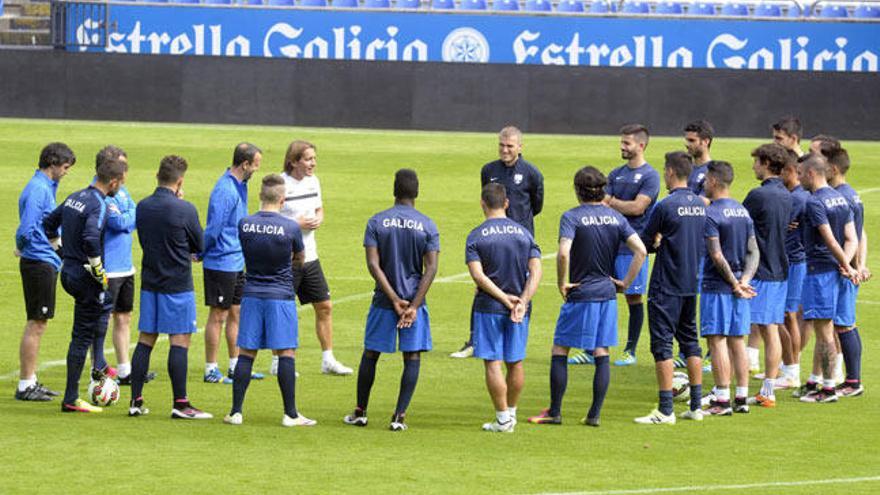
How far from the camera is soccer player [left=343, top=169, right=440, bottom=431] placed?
37.0 ft

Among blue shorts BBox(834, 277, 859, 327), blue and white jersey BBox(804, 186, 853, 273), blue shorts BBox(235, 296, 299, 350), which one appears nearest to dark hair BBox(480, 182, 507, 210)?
blue shorts BBox(235, 296, 299, 350)

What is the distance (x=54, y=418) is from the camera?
11.6 meters

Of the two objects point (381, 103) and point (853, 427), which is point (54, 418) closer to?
point (853, 427)

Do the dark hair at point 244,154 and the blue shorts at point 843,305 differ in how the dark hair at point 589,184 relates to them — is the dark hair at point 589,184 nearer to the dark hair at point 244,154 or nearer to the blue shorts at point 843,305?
the blue shorts at point 843,305

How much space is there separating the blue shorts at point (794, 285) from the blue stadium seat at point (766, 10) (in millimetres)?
23553

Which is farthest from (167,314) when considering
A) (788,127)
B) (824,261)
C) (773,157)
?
(788,127)

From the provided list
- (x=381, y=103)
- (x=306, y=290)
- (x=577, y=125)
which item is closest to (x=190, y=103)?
(x=381, y=103)

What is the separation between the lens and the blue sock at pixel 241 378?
1134cm

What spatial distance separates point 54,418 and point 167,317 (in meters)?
1.09

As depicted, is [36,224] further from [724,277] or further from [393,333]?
[724,277]

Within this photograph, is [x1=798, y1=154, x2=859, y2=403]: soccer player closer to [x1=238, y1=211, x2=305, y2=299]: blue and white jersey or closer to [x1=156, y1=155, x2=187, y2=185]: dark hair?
[x1=238, y1=211, x2=305, y2=299]: blue and white jersey

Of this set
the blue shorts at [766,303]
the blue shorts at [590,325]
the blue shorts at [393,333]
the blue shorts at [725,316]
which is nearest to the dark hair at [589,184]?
the blue shorts at [590,325]

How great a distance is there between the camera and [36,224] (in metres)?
12.3

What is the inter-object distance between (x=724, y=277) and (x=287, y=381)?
338 cm
